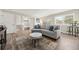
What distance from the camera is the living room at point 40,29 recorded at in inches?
70.2

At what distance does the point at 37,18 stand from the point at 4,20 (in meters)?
0.67

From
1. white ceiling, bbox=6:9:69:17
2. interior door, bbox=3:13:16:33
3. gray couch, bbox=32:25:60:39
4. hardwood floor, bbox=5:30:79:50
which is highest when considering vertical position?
white ceiling, bbox=6:9:69:17

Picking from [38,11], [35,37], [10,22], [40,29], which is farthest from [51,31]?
[10,22]

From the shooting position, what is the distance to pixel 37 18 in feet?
6.05

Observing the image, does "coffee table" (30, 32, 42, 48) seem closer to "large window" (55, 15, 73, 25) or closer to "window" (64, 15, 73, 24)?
"large window" (55, 15, 73, 25)

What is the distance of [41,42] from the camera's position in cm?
184

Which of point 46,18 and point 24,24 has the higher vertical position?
point 46,18

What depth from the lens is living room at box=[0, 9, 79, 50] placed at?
178 centimetres

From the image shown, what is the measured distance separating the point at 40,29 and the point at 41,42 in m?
0.28

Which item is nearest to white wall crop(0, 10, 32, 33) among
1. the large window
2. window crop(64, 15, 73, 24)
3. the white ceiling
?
the white ceiling

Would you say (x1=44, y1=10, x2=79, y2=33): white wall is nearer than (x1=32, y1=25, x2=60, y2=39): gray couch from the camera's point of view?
Yes

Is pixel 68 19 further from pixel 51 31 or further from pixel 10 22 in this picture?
pixel 10 22
